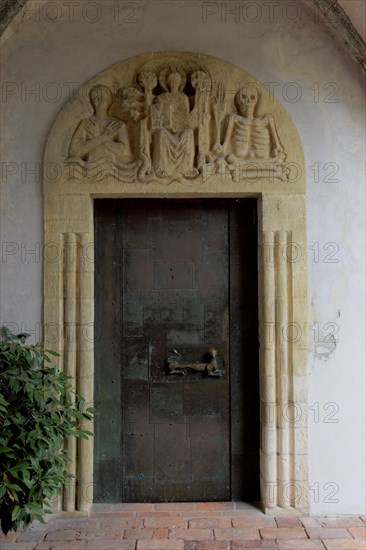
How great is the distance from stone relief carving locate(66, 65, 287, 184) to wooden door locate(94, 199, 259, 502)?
10.9 inches

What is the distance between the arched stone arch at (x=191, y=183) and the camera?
3982 millimetres

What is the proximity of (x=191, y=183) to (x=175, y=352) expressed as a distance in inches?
46.1

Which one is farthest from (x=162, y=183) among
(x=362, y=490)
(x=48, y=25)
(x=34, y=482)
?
(x=362, y=490)

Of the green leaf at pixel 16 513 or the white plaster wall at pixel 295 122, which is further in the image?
the white plaster wall at pixel 295 122

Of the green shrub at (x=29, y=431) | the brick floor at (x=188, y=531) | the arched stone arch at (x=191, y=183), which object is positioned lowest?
the brick floor at (x=188, y=531)

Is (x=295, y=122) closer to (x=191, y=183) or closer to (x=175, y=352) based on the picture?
(x=191, y=183)

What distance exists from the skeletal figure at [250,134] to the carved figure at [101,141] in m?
0.68

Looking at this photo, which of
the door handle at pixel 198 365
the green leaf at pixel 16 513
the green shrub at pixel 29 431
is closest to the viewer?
the green leaf at pixel 16 513

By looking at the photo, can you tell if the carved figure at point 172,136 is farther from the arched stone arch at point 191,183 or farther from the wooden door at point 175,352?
the wooden door at point 175,352

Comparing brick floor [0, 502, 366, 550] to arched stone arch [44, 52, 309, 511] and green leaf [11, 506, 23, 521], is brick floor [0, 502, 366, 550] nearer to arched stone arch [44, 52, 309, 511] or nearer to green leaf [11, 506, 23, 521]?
arched stone arch [44, 52, 309, 511]

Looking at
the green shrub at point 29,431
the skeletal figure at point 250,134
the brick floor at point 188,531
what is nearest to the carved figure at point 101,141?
the skeletal figure at point 250,134

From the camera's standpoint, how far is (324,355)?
159 inches

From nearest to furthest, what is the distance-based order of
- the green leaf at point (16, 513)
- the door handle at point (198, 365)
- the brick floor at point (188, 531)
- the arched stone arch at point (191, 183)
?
the green leaf at point (16, 513)
the brick floor at point (188, 531)
the arched stone arch at point (191, 183)
the door handle at point (198, 365)

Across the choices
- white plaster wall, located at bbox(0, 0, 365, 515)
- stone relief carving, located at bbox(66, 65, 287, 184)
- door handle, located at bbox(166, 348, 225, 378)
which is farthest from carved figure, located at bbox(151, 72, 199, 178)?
door handle, located at bbox(166, 348, 225, 378)
